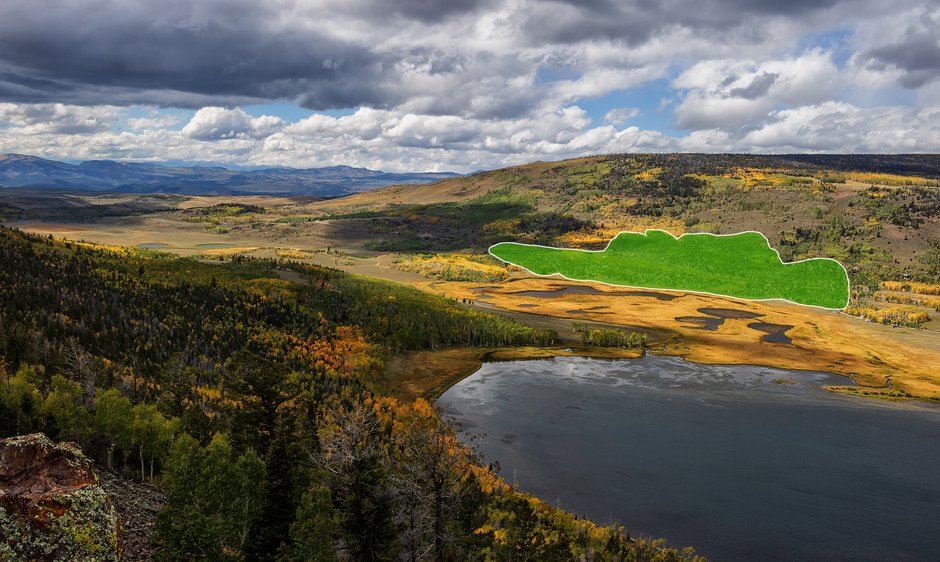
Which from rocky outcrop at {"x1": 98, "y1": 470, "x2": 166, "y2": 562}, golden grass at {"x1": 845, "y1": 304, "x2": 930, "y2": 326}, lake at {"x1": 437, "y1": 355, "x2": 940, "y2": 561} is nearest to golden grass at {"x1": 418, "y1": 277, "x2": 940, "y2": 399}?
golden grass at {"x1": 845, "y1": 304, "x2": 930, "y2": 326}

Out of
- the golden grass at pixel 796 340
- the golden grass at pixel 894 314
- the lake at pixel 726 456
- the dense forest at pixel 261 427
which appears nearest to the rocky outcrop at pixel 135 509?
the dense forest at pixel 261 427

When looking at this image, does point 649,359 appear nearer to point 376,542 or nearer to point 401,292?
point 401,292

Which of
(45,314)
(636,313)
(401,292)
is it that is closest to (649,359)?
(636,313)

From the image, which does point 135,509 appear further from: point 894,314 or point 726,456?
point 894,314

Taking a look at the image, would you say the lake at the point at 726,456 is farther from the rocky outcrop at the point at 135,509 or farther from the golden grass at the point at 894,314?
the golden grass at the point at 894,314

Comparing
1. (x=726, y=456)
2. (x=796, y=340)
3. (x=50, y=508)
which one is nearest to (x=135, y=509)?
→ (x=50, y=508)

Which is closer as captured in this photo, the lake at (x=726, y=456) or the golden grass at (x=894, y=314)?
the lake at (x=726, y=456)
